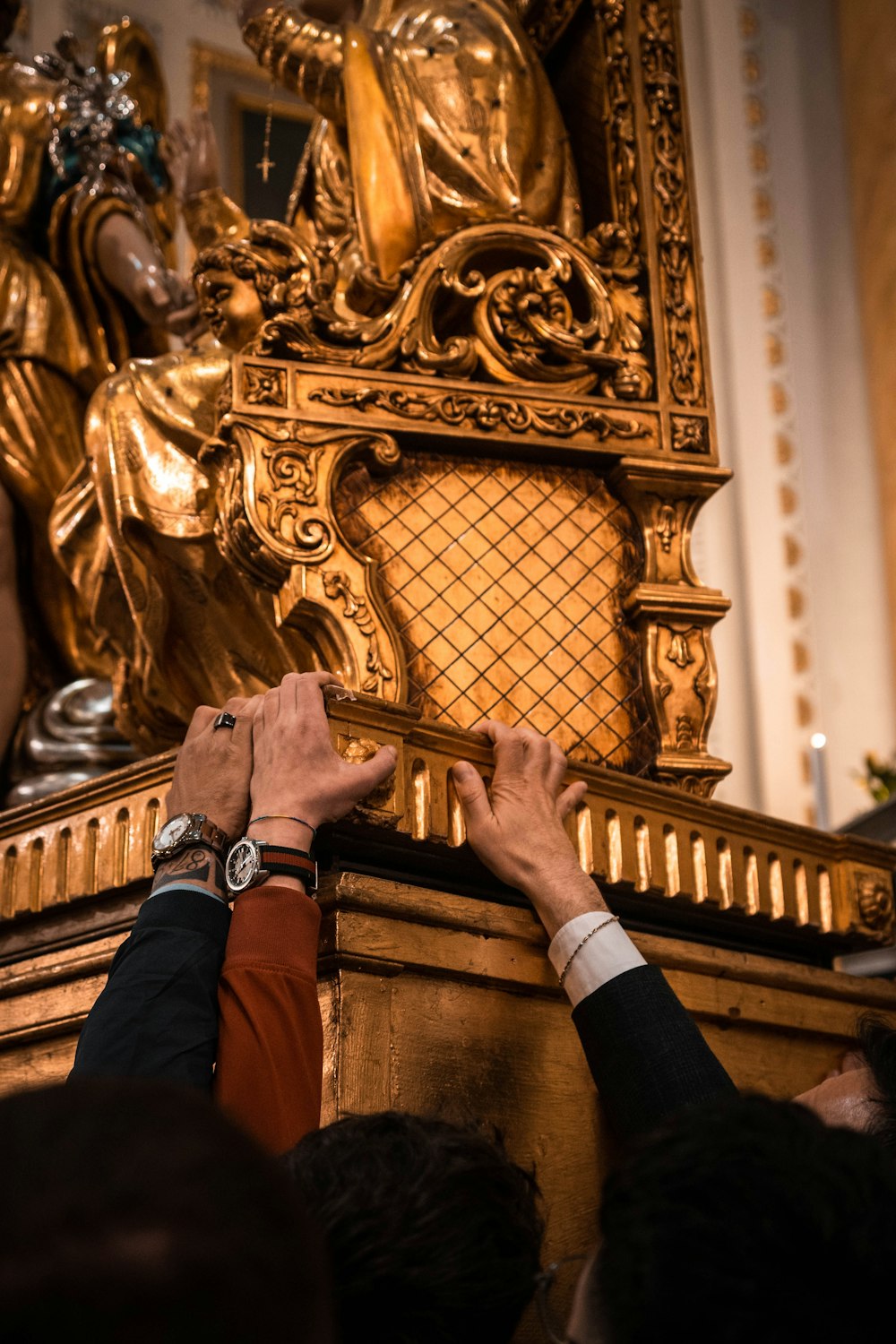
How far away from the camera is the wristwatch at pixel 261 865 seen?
3.33ft

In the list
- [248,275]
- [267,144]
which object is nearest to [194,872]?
[248,275]

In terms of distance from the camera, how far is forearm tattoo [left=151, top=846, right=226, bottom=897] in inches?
40.5

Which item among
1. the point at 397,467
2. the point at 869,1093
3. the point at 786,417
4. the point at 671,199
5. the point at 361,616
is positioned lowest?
the point at 869,1093

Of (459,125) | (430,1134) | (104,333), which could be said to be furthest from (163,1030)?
(104,333)

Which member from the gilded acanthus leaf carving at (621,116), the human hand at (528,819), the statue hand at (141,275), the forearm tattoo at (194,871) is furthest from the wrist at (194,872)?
the statue hand at (141,275)

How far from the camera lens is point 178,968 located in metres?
0.96

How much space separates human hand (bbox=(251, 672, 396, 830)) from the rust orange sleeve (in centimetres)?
8

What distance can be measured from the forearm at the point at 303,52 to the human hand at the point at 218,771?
93cm

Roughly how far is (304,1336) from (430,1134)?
11.5 inches

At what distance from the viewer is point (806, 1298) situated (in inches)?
18.8

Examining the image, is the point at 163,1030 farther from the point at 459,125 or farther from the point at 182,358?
the point at 459,125

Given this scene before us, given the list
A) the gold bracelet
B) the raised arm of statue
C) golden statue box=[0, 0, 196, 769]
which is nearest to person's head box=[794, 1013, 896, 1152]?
the gold bracelet

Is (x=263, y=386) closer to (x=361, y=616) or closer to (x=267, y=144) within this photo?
(x=361, y=616)

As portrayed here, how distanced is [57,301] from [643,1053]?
189 cm
